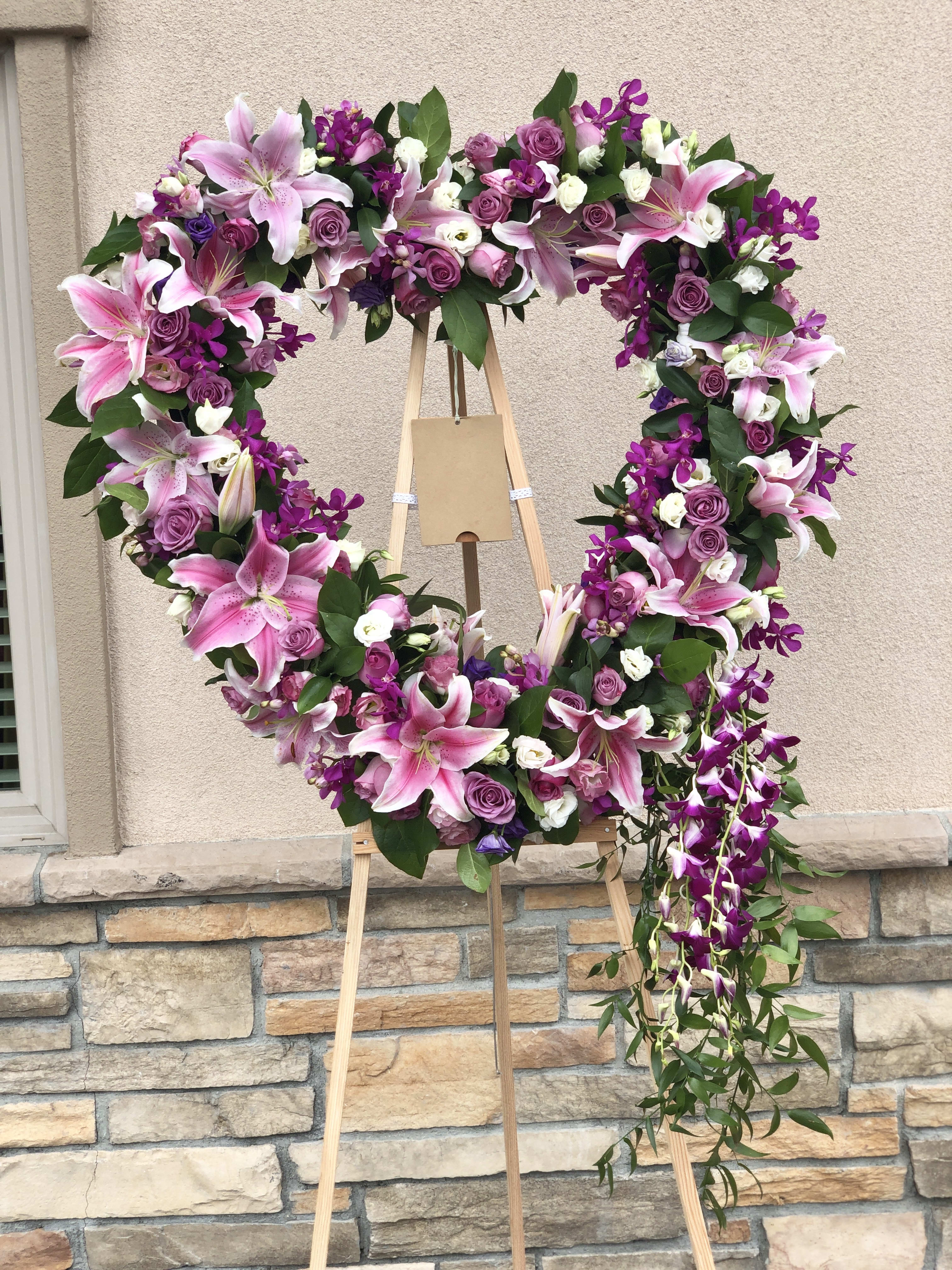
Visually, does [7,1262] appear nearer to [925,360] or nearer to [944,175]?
[925,360]

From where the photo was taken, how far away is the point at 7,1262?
179 cm

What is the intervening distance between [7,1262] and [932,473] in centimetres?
210

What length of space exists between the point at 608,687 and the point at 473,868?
24 centimetres

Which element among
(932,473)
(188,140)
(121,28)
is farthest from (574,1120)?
(121,28)

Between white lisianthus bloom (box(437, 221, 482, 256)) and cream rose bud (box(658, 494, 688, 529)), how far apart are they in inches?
14.2

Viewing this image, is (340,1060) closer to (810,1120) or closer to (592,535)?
(810,1120)

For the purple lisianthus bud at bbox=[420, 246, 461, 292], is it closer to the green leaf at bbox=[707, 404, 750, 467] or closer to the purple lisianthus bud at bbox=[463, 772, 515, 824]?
the green leaf at bbox=[707, 404, 750, 467]

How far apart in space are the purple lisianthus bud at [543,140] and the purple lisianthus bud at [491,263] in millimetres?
107

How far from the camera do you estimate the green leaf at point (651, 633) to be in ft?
3.73

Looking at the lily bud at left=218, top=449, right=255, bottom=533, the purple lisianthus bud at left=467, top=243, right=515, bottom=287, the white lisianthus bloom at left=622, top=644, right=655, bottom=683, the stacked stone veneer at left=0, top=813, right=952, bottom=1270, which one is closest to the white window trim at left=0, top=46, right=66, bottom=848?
the stacked stone veneer at left=0, top=813, right=952, bottom=1270

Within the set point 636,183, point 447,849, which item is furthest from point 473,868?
point 636,183

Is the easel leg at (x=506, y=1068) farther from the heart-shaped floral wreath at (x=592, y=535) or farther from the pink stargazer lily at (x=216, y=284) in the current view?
the pink stargazer lily at (x=216, y=284)

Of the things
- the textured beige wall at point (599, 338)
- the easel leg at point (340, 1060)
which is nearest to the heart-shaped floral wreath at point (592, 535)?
the easel leg at point (340, 1060)

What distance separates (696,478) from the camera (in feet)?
3.83
